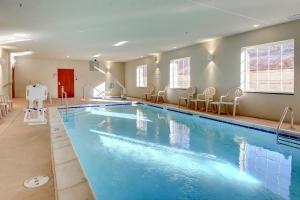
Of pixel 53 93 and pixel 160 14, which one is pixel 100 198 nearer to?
pixel 160 14

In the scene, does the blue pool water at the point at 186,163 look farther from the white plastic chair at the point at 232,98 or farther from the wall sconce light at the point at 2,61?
the wall sconce light at the point at 2,61

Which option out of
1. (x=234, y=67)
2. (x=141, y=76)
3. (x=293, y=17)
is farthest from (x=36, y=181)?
(x=141, y=76)

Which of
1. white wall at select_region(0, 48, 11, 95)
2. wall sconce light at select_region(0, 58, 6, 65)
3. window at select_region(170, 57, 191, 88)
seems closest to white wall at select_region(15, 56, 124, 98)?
white wall at select_region(0, 48, 11, 95)

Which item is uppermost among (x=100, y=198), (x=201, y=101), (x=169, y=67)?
(x=169, y=67)

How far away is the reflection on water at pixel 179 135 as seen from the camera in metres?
4.65

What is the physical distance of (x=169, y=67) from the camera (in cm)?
1053

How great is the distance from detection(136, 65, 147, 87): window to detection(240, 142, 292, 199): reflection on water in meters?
9.40

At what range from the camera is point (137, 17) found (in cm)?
509

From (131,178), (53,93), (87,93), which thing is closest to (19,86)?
(53,93)

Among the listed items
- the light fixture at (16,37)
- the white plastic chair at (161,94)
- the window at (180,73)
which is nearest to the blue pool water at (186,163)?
the light fixture at (16,37)

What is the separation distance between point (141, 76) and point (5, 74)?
283 inches

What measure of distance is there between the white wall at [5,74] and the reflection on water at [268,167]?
9363 mm

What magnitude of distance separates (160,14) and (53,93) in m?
11.1

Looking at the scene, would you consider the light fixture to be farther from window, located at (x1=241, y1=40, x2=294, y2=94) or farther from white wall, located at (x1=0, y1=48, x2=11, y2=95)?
window, located at (x1=241, y1=40, x2=294, y2=94)
